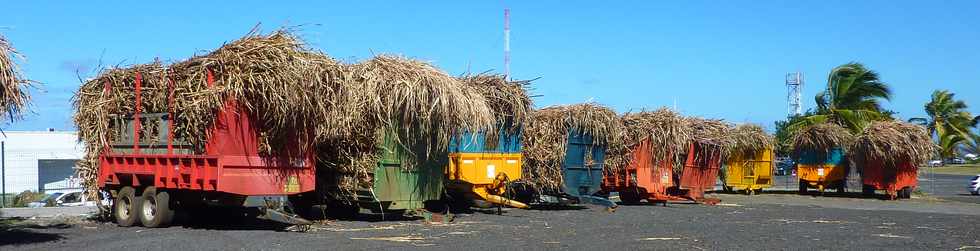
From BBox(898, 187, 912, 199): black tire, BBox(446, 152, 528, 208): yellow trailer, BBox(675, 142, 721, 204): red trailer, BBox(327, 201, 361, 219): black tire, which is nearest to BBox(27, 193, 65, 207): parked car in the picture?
BBox(327, 201, 361, 219): black tire

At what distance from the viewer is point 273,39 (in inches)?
565

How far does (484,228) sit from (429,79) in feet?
8.78

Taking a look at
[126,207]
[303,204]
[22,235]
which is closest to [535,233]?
[303,204]

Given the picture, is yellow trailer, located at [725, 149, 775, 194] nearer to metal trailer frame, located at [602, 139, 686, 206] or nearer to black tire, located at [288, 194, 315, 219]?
metal trailer frame, located at [602, 139, 686, 206]

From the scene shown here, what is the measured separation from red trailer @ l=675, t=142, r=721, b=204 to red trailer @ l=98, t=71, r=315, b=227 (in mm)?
13756

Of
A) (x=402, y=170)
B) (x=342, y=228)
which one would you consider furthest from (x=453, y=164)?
(x=342, y=228)

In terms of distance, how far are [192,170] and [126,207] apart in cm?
225

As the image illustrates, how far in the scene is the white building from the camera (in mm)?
28219

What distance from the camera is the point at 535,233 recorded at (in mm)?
15062

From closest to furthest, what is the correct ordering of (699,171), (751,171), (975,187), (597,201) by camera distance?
(597,201) → (699,171) → (751,171) → (975,187)

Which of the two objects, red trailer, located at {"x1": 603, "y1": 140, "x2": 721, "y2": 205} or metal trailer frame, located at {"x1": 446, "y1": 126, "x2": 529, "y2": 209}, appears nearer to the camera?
metal trailer frame, located at {"x1": 446, "y1": 126, "x2": 529, "y2": 209}

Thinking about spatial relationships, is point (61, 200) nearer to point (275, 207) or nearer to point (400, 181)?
point (400, 181)

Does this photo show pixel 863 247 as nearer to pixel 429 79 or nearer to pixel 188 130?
pixel 429 79

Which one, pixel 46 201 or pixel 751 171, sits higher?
pixel 751 171
